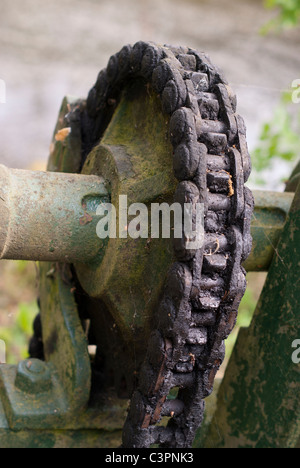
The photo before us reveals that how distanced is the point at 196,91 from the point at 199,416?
671 mm

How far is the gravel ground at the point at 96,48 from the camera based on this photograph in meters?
5.10

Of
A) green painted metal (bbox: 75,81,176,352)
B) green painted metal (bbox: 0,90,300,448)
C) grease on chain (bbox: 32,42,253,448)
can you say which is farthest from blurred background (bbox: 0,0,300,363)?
grease on chain (bbox: 32,42,253,448)

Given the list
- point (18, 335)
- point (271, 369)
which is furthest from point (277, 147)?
point (271, 369)

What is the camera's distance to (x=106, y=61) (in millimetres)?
6102

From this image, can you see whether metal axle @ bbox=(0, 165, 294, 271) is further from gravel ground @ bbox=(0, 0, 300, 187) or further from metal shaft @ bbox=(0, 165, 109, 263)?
gravel ground @ bbox=(0, 0, 300, 187)

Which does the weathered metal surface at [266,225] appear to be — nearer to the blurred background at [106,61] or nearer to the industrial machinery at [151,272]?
the industrial machinery at [151,272]

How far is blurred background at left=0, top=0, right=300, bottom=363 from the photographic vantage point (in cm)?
377

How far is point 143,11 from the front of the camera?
301 inches

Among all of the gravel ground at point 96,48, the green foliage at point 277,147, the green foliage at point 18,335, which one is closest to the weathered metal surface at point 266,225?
the green foliage at point 18,335

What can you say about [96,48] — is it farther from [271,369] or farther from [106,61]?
[271,369]

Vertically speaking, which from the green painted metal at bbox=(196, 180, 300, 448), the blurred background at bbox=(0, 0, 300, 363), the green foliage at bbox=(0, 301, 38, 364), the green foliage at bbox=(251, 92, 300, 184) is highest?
the blurred background at bbox=(0, 0, 300, 363)

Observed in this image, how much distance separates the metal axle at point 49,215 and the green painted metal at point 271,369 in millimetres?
449

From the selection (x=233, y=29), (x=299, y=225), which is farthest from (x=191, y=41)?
(x=299, y=225)

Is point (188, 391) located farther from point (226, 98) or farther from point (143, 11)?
point (143, 11)
